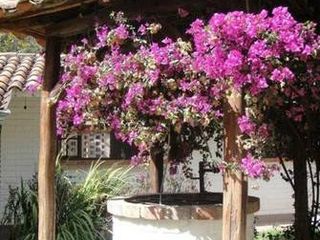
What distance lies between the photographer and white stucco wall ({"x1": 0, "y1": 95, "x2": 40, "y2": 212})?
37.9 feet

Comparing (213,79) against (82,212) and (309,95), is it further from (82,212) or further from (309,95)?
(82,212)

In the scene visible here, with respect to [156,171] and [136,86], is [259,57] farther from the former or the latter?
[156,171]

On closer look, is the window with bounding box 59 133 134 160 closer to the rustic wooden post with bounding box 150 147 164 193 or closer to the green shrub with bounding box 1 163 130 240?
the green shrub with bounding box 1 163 130 240

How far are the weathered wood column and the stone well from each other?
0.58m

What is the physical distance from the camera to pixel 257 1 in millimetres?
4602

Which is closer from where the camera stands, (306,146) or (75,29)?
(75,29)

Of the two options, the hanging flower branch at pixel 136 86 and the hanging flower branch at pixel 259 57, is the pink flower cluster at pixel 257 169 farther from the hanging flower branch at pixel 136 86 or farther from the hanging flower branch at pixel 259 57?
the hanging flower branch at pixel 136 86

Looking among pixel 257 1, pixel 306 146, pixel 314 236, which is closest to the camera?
pixel 257 1

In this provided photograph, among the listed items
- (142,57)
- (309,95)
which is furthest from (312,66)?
(142,57)

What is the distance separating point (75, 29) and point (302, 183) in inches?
122

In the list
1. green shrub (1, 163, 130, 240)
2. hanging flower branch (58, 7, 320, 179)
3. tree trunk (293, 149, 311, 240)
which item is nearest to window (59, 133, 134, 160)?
green shrub (1, 163, 130, 240)

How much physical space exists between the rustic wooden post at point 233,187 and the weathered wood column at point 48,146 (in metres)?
1.73

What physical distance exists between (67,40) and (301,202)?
10.1 ft

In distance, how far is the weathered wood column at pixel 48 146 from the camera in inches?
217
